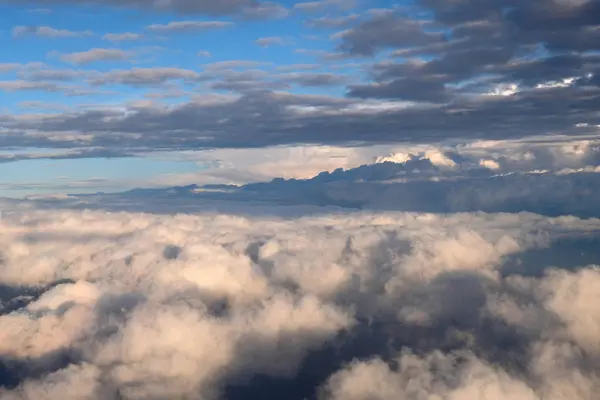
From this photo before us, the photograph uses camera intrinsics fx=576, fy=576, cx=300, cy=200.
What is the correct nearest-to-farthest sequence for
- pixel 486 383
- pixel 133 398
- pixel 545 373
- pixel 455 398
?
pixel 455 398 < pixel 486 383 < pixel 545 373 < pixel 133 398

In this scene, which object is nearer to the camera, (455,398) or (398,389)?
(455,398)

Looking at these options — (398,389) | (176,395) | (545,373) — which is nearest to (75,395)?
(176,395)

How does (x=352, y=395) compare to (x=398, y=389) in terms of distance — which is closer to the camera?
(x=398, y=389)

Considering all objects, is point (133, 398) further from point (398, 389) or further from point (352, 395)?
point (398, 389)

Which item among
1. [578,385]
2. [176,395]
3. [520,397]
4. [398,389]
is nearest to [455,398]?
[520,397]

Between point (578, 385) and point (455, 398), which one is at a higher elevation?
point (455, 398)

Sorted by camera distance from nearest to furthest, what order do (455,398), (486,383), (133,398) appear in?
(455,398) < (486,383) < (133,398)

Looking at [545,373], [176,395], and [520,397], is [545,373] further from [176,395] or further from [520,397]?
[176,395]

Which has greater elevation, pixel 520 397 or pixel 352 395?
pixel 520 397

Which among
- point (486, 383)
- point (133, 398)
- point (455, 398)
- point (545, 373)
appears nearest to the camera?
point (455, 398)
